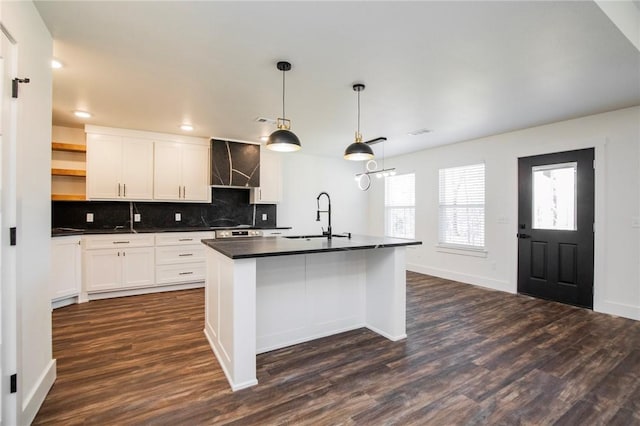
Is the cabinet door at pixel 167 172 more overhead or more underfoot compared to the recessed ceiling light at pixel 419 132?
more underfoot

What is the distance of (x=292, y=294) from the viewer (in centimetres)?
278

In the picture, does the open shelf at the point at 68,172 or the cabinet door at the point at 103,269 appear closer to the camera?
the cabinet door at the point at 103,269

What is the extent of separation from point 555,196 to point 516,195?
513mm

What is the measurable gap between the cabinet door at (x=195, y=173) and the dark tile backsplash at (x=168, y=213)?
363 millimetres

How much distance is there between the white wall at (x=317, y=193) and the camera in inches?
251

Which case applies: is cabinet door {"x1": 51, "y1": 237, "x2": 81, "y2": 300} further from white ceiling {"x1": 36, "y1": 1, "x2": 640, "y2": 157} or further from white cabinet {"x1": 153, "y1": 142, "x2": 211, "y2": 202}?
white ceiling {"x1": 36, "y1": 1, "x2": 640, "y2": 157}

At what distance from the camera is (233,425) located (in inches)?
69.2

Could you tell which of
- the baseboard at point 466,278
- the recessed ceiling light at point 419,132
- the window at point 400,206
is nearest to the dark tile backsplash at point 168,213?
the window at point 400,206

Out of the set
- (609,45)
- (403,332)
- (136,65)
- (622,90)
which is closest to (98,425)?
(403,332)

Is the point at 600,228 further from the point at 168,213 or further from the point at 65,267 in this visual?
the point at 65,267

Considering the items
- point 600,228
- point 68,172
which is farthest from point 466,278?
point 68,172

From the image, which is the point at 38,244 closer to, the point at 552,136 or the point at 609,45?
the point at 609,45

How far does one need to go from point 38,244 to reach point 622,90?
5.30 m

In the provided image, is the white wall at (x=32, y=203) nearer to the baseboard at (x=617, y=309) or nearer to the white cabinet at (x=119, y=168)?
the white cabinet at (x=119, y=168)
